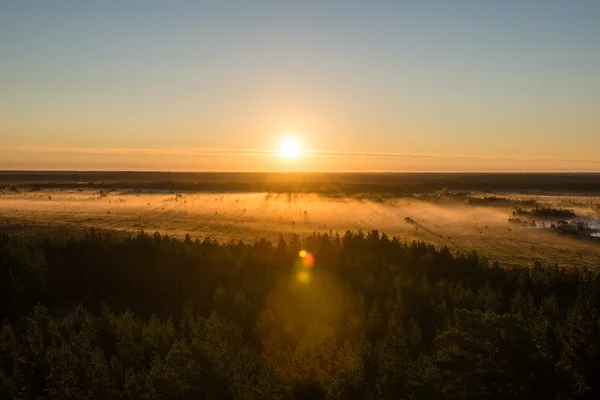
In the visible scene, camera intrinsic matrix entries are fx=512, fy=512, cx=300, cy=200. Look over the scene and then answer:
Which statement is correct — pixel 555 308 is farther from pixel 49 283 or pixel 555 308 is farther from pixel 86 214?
pixel 86 214

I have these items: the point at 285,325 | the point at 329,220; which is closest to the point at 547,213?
the point at 329,220

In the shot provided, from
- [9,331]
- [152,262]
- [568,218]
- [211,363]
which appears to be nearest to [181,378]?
[211,363]

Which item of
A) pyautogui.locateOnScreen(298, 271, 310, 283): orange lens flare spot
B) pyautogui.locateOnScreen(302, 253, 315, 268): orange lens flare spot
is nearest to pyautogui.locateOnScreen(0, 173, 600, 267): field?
pyautogui.locateOnScreen(302, 253, 315, 268): orange lens flare spot

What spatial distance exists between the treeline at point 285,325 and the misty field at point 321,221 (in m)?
10.5

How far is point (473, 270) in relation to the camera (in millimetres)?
29406

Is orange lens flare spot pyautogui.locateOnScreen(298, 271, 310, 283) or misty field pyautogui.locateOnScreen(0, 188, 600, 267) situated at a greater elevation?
misty field pyautogui.locateOnScreen(0, 188, 600, 267)

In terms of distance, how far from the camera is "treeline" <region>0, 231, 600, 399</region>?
12703mm

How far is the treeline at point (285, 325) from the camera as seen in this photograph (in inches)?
500

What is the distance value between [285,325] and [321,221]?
111ft

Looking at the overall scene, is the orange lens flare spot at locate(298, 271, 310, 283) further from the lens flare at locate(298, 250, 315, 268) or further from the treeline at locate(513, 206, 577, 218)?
the treeline at locate(513, 206, 577, 218)

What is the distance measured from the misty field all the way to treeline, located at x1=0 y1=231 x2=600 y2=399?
34.5ft

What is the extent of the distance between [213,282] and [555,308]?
56.2 ft

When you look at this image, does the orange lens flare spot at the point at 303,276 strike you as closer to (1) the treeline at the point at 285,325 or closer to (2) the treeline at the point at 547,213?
(1) the treeline at the point at 285,325

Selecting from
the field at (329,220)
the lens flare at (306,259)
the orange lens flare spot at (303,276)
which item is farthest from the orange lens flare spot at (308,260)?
the field at (329,220)
